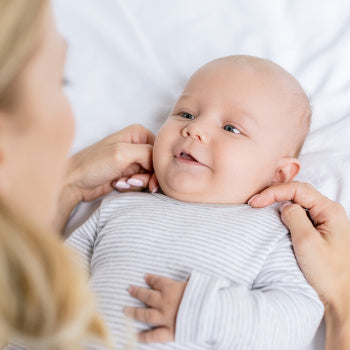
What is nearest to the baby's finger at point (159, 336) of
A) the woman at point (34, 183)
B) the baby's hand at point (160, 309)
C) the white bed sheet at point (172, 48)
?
the baby's hand at point (160, 309)

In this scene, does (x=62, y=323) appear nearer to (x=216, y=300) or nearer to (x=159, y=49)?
(x=216, y=300)

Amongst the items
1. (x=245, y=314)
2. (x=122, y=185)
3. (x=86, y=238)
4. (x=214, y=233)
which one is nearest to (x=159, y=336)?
(x=245, y=314)

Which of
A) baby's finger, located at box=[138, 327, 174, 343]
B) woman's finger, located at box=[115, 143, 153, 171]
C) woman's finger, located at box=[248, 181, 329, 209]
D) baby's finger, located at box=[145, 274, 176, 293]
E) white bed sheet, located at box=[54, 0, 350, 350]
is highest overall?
white bed sheet, located at box=[54, 0, 350, 350]

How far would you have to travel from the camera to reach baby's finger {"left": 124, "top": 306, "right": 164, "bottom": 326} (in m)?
1.07

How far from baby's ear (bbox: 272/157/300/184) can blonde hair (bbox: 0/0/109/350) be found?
0.82 meters

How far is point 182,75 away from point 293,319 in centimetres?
97

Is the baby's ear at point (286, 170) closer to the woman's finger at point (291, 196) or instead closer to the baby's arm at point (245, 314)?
the woman's finger at point (291, 196)

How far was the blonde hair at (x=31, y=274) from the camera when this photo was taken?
2.07 feet

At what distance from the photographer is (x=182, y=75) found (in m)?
1.78

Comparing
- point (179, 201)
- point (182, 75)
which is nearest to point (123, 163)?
point (179, 201)

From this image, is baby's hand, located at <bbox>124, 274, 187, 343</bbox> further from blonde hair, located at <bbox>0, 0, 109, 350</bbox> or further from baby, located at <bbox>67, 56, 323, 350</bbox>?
blonde hair, located at <bbox>0, 0, 109, 350</bbox>

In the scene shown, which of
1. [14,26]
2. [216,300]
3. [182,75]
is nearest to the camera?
[14,26]

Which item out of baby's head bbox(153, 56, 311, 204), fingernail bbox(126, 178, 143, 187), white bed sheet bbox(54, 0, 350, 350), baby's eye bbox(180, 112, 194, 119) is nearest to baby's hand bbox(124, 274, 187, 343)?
baby's head bbox(153, 56, 311, 204)

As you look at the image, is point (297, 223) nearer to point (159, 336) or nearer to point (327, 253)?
point (327, 253)
